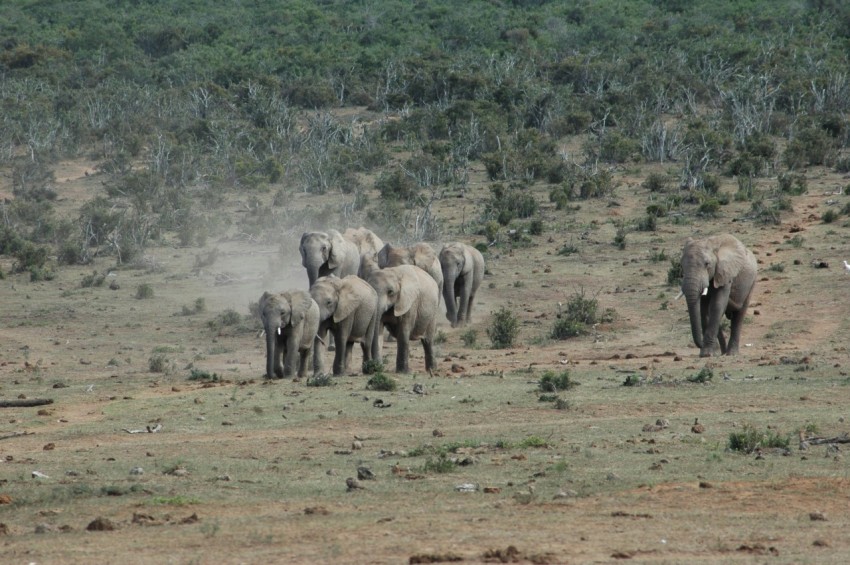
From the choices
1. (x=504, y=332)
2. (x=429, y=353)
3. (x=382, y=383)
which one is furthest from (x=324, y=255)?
(x=382, y=383)

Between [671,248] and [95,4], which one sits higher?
[95,4]

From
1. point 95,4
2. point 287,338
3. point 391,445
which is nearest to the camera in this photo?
point 391,445

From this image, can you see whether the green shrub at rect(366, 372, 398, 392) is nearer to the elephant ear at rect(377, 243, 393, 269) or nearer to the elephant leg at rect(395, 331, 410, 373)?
the elephant leg at rect(395, 331, 410, 373)

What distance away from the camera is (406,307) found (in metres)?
19.7

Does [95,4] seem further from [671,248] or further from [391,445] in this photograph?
[391,445]

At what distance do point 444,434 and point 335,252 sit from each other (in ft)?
35.1

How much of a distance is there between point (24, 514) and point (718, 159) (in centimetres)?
3283

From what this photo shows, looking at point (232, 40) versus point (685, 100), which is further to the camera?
point (232, 40)

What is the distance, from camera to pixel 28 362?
22.3 m

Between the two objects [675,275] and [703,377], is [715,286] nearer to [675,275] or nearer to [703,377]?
[703,377]

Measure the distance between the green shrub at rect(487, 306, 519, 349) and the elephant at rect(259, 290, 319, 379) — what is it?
4856 mm

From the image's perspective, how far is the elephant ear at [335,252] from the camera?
2488cm

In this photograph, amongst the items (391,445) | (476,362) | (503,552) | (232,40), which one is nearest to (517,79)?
(232,40)

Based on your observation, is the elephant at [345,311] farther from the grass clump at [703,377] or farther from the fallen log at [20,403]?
the grass clump at [703,377]
